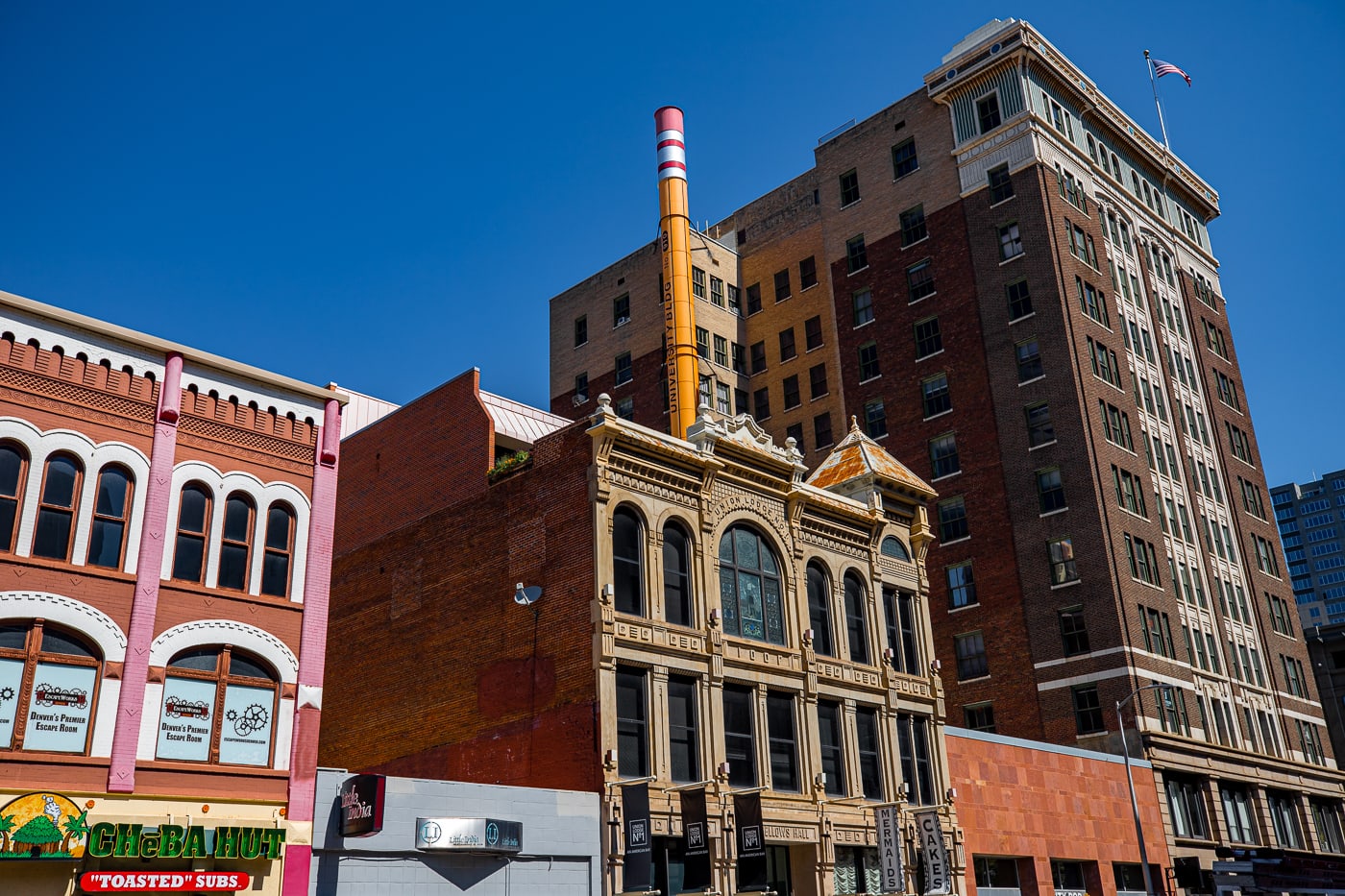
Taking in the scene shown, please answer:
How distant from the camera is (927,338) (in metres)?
64.2

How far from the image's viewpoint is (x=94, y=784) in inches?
844

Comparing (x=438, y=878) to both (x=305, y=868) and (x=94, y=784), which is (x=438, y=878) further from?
(x=94, y=784)

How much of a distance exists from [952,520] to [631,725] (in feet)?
109

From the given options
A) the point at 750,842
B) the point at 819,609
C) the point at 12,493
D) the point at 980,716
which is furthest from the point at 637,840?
the point at 980,716

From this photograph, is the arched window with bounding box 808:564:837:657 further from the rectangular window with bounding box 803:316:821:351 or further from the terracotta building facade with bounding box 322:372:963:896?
the rectangular window with bounding box 803:316:821:351

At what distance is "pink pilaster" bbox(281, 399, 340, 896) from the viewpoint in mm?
23500

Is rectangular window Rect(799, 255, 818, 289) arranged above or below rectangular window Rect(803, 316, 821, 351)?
above

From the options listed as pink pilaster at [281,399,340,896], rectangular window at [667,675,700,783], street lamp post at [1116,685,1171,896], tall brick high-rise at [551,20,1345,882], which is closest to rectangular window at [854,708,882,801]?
rectangular window at [667,675,700,783]

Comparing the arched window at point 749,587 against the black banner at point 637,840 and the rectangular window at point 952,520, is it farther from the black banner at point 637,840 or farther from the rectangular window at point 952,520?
the rectangular window at point 952,520

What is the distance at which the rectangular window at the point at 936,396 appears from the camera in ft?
204

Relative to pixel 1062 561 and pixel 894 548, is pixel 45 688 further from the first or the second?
pixel 1062 561

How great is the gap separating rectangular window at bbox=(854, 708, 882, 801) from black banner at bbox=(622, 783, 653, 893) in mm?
9462

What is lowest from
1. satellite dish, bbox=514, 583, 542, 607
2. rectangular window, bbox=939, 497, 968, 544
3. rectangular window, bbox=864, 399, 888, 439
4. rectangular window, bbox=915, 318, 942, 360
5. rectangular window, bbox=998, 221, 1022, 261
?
satellite dish, bbox=514, 583, 542, 607

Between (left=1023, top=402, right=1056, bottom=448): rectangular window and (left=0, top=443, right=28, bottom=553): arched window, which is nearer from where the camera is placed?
(left=0, top=443, right=28, bottom=553): arched window
